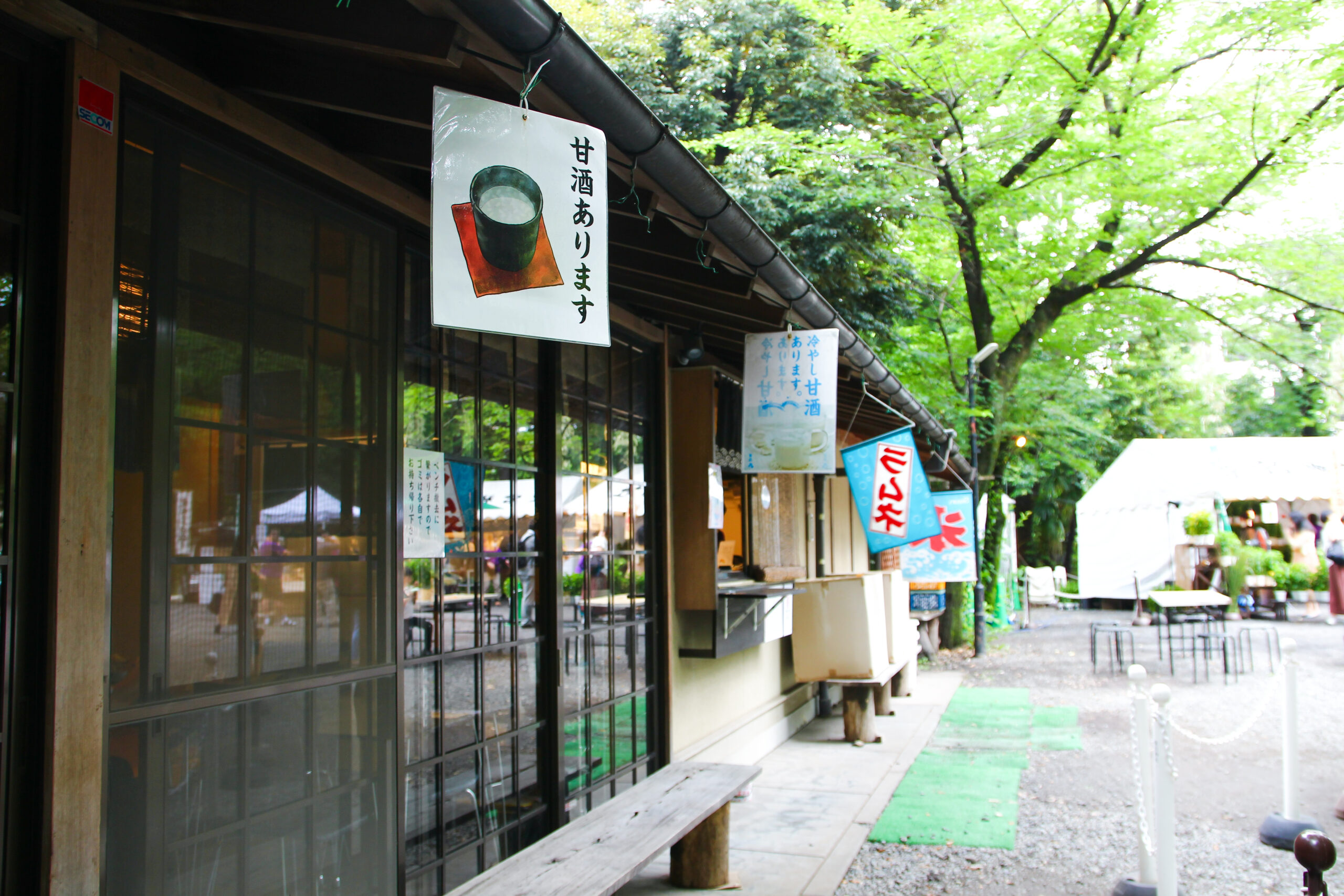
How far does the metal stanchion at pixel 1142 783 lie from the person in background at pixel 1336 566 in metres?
16.5

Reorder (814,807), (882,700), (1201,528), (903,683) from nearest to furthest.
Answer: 1. (814,807)
2. (882,700)
3. (903,683)
4. (1201,528)

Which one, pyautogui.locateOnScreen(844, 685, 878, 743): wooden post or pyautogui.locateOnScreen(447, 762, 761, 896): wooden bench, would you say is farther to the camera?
pyautogui.locateOnScreen(844, 685, 878, 743): wooden post

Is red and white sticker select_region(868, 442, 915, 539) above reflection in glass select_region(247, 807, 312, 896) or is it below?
above

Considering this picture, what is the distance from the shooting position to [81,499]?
2695mm

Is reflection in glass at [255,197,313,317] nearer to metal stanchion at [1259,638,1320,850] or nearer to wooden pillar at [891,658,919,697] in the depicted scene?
metal stanchion at [1259,638,1320,850]

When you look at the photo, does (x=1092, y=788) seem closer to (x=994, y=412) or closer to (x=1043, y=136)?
(x=994, y=412)

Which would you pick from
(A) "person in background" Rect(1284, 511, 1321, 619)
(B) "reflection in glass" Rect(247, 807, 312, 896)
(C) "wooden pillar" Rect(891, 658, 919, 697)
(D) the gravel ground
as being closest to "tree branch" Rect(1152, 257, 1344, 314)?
(D) the gravel ground

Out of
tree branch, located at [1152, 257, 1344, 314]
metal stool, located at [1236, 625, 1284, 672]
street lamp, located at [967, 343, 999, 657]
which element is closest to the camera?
metal stool, located at [1236, 625, 1284, 672]

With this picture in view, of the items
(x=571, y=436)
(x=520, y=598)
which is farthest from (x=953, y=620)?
(x=520, y=598)

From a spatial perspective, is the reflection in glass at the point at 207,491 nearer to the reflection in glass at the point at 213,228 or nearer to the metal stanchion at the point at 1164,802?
the reflection in glass at the point at 213,228

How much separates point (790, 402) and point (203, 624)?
425 centimetres

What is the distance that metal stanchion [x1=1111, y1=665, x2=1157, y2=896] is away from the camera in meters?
5.27

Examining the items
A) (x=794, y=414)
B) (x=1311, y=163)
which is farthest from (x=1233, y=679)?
(x=794, y=414)

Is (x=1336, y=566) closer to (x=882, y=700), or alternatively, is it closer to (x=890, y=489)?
(x=882, y=700)
